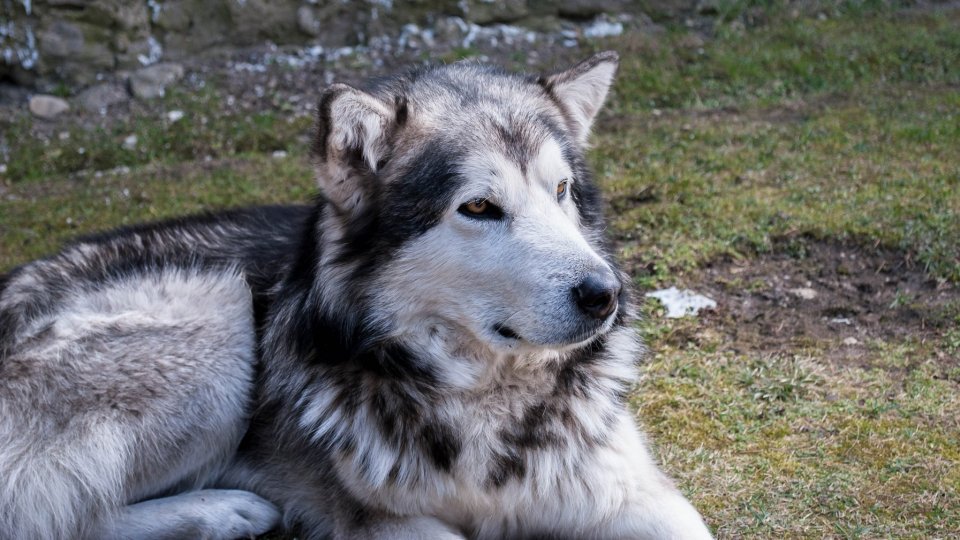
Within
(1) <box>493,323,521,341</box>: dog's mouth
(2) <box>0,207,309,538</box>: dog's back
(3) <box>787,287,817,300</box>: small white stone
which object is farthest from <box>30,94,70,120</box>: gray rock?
(1) <box>493,323,521,341</box>: dog's mouth

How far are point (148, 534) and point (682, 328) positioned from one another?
9.50 feet

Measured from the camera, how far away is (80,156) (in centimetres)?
909

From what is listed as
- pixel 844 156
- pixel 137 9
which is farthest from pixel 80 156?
pixel 844 156

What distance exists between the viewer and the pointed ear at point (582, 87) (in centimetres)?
388

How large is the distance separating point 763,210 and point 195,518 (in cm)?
421

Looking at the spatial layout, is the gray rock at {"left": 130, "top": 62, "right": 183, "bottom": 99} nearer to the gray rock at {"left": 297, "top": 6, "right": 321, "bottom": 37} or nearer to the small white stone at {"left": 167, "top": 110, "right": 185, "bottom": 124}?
the small white stone at {"left": 167, "top": 110, "right": 185, "bottom": 124}

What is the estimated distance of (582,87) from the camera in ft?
12.9

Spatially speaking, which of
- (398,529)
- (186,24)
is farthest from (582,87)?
(186,24)

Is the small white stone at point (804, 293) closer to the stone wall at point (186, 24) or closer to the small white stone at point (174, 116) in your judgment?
the stone wall at point (186, 24)

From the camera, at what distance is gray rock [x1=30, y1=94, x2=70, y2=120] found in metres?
9.63

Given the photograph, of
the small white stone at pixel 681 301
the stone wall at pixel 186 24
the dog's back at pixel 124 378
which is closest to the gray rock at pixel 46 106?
the stone wall at pixel 186 24

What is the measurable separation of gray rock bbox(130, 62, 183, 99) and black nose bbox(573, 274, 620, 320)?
25.5ft

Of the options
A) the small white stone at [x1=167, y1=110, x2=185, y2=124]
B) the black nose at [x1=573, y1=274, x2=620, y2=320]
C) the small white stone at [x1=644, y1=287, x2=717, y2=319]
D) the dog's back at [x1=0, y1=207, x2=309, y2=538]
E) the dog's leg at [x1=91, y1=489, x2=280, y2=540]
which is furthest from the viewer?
the small white stone at [x1=167, y1=110, x2=185, y2=124]

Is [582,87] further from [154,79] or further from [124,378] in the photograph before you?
[154,79]
